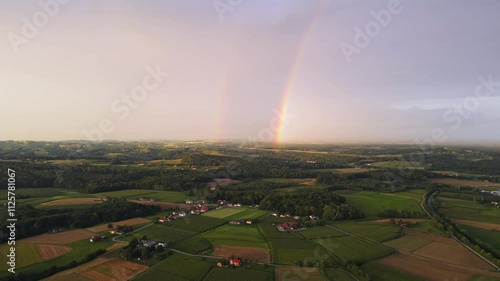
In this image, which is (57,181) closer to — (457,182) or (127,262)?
(127,262)

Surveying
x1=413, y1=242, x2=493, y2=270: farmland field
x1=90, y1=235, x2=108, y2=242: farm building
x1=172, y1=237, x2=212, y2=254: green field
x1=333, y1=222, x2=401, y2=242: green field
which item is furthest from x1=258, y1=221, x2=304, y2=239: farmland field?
x1=90, y1=235, x2=108, y2=242: farm building

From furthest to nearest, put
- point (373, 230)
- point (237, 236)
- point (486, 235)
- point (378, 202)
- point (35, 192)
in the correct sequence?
point (378, 202) < point (35, 192) < point (373, 230) < point (486, 235) < point (237, 236)

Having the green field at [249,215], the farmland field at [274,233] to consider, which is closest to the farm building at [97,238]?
the green field at [249,215]

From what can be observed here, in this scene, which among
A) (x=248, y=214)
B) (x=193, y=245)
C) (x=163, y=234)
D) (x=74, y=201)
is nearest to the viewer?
(x=193, y=245)

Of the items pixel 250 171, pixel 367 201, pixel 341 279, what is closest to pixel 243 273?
pixel 341 279

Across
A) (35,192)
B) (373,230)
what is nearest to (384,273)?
(373,230)

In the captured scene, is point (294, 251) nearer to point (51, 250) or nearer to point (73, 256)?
point (73, 256)
